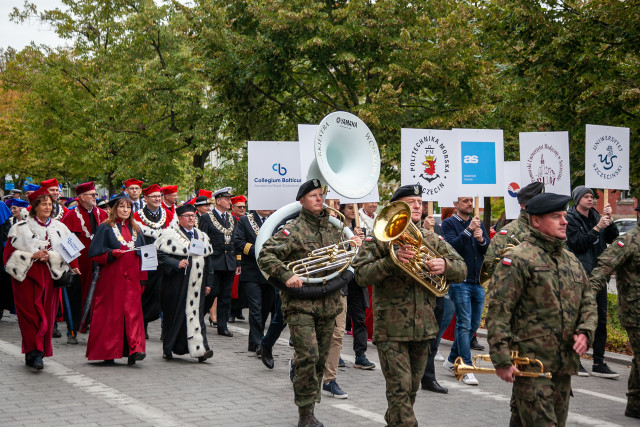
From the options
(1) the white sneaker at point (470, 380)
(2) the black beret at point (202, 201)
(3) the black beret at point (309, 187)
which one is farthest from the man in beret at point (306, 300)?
(2) the black beret at point (202, 201)

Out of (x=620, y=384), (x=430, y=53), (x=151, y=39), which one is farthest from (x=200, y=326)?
(x=151, y=39)

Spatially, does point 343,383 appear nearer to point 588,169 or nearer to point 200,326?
point 200,326

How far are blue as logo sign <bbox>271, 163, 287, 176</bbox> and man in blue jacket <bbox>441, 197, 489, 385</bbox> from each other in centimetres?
195

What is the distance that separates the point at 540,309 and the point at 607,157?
5442 millimetres

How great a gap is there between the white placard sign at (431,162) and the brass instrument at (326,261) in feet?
7.33

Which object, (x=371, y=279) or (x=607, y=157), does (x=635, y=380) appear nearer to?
(x=371, y=279)

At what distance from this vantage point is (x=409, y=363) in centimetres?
602

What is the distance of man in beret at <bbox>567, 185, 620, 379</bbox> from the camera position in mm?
9172

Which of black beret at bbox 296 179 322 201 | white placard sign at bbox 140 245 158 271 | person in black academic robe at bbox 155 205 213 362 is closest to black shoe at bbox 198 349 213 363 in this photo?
person in black academic robe at bbox 155 205 213 362

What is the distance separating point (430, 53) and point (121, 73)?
50.7 feet

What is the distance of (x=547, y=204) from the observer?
16.8ft

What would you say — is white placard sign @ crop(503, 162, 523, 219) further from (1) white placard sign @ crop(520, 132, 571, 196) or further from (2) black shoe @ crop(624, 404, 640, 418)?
(2) black shoe @ crop(624, 404, 640, 418)

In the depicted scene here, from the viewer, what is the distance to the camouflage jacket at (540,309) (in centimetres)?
503

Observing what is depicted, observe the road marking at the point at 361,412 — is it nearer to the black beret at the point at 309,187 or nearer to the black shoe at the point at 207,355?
the black beret at the point at 309,187
